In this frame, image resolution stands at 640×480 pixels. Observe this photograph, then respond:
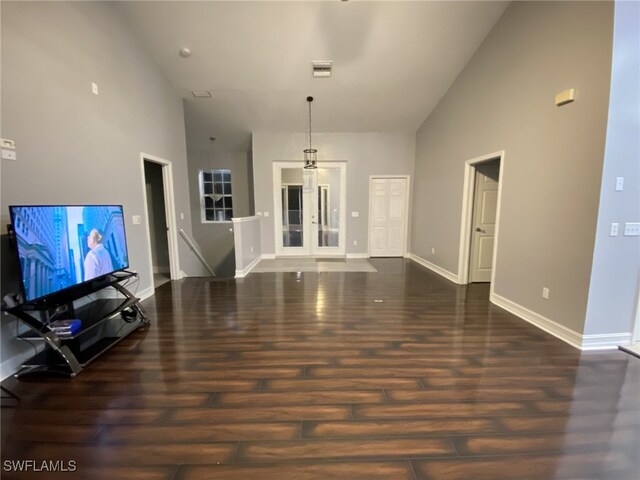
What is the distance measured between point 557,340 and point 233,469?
3.06 meters

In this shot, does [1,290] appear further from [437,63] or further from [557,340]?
[437,63]

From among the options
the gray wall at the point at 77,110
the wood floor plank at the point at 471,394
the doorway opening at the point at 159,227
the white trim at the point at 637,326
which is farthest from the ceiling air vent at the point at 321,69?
the white trim at the point at 637,326

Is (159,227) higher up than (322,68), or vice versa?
(322,68)

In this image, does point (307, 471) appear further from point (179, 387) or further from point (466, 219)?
point (466, 219)

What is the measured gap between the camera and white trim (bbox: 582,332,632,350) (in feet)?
8.18

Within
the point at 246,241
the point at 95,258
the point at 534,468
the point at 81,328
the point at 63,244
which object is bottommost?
the point at 534,468

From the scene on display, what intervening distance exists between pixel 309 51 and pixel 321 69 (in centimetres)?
37

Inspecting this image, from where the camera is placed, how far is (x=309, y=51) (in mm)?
4168

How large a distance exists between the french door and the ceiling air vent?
2.26 metres

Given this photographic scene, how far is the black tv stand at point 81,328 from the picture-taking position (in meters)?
2.06

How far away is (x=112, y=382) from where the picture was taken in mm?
2039

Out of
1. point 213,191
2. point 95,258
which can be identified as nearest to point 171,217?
point 95,258

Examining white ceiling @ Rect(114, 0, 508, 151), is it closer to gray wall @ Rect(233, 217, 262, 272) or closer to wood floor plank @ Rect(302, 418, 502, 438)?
gray wall @ Rect(233, 217, 262, 272)

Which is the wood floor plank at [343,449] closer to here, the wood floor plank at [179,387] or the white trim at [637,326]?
the wood floor plank at [179,387]
